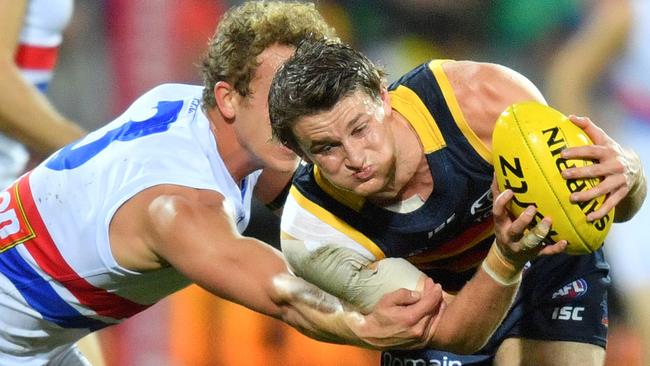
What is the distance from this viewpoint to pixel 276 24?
9.34ft

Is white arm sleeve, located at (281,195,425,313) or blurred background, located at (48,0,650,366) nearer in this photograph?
white arm sleeve, located at (281,195,425,313)

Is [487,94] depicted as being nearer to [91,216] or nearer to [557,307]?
[557,307]

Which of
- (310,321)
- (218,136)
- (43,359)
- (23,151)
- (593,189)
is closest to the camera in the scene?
(593,189)

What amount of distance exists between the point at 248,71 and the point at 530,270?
0.83 meters

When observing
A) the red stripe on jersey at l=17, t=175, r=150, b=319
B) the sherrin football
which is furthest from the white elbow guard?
the red stripe on jersey at l=17, t=175, r=150, b=319

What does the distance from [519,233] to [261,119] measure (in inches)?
30.6

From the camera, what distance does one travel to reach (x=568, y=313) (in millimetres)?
2943

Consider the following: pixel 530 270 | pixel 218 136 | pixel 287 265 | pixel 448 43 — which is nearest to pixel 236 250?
pixel 287 265

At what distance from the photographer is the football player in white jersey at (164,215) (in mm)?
2438

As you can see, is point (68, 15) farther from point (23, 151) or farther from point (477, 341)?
point (477, 341)

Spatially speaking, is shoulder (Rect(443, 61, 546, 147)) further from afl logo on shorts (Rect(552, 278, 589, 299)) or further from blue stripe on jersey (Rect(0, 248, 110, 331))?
blue stripe on jersey (Rect(0, 248, 110, 331))

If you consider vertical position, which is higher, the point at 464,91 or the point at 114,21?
the point at 464,91

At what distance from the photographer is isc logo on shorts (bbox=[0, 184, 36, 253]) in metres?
2.81

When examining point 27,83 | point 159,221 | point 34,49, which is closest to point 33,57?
point 34,49
